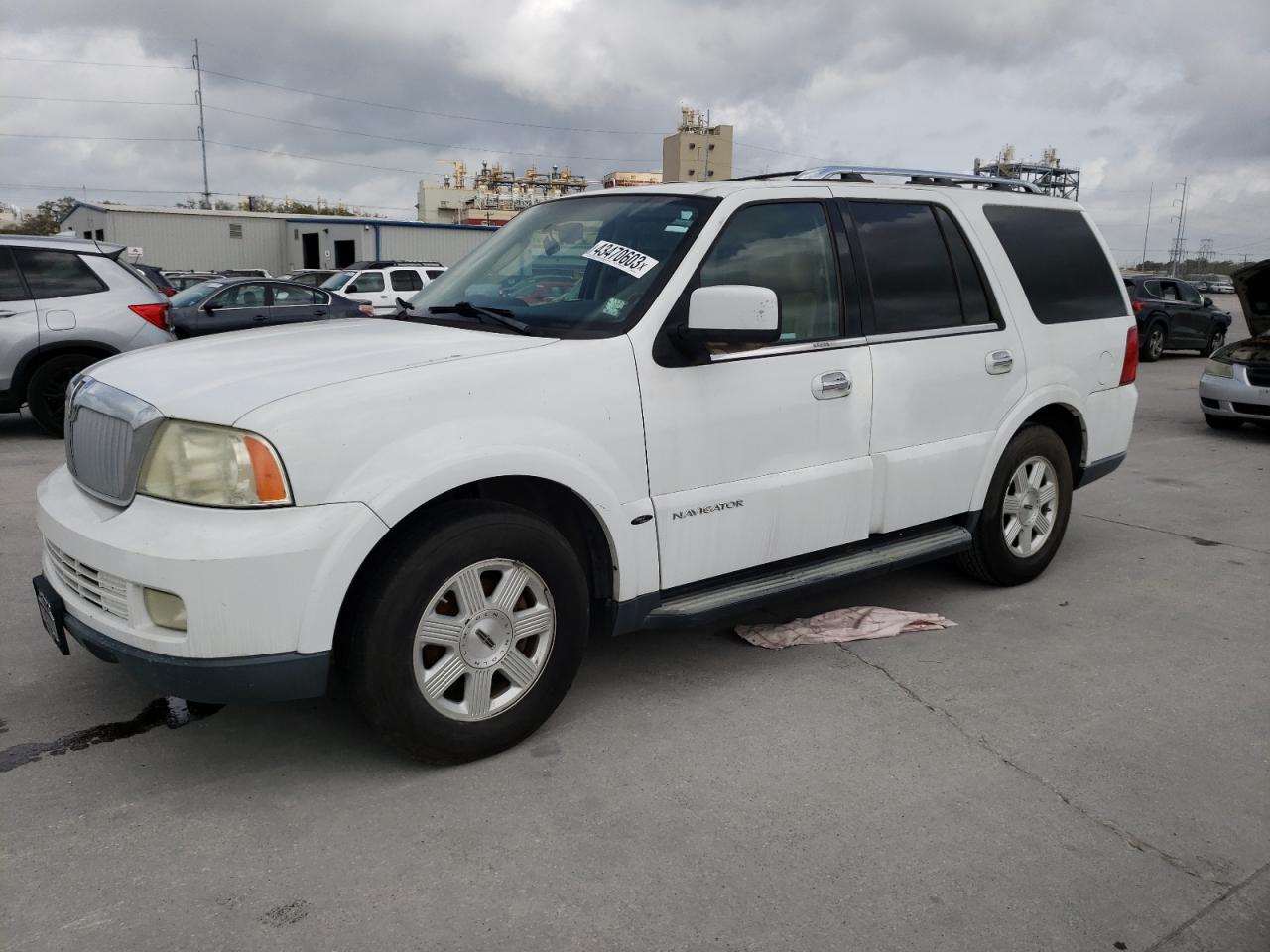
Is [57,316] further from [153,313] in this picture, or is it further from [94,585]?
[94,585]

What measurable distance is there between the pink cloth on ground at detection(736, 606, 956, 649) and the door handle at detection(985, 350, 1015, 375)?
1.17 meters

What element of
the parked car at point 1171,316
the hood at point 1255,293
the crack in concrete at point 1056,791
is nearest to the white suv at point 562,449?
the crack in concrete at point 1056,791

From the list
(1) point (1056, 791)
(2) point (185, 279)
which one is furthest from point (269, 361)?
(2) point (185, 279)

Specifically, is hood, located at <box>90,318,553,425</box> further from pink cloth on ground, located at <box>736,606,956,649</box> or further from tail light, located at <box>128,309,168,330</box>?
tail light, located at <box>128,309,168,330</box>

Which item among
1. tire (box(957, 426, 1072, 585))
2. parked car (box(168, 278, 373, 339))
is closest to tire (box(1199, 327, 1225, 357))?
parked car (box(168, 278, 373, 339))

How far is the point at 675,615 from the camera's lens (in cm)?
359

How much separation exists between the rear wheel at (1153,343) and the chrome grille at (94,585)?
2031cm

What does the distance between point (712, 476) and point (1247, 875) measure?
197 cm

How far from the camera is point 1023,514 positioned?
16.6ft

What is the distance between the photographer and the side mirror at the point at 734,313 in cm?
334

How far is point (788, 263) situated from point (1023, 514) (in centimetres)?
200

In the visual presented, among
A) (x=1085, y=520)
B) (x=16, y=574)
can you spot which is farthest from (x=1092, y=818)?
(x=16, y=574)

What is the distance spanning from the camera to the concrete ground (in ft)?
8.30

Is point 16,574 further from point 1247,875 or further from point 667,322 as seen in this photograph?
point 1247,875
